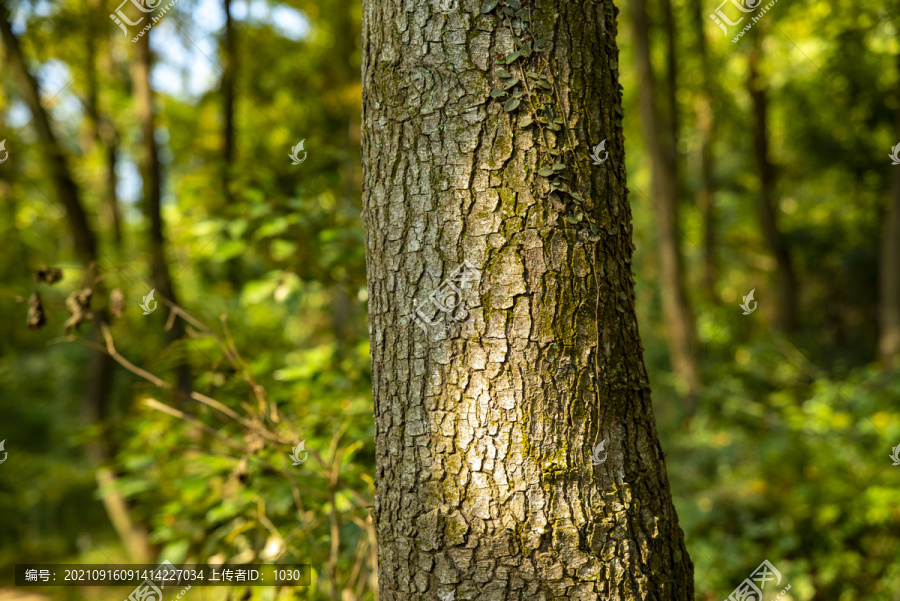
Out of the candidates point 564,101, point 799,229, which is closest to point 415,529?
point 564,101

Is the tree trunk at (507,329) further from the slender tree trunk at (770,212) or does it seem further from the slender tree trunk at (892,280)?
the slender tree trunk at (770,212)

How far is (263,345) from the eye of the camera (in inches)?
199

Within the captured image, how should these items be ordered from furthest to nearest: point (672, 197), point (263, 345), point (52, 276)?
point (672, 197)
point (263, 345)
point (52, 276)

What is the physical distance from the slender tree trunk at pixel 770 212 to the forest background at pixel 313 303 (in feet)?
0.16

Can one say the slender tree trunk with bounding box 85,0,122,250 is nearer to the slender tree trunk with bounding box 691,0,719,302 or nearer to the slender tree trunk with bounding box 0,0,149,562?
the slender tree trunk with bounding box 0,0,149,562

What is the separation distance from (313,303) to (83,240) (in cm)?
729

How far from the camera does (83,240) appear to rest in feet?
16.8

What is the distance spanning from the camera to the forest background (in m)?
2.35

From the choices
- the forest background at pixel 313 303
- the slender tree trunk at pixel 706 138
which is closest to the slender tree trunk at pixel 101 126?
the forest background at pixel 313 303

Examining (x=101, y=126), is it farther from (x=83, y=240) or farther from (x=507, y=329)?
(x=507, y=329)

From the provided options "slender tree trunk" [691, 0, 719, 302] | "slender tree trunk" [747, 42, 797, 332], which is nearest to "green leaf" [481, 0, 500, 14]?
"slender tree trunk" [691, 0, 719, 302]

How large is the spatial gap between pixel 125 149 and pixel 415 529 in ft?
40.9

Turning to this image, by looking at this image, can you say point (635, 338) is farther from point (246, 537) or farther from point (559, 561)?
point (246, 537)

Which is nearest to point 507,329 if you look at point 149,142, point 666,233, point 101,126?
point 149,142
